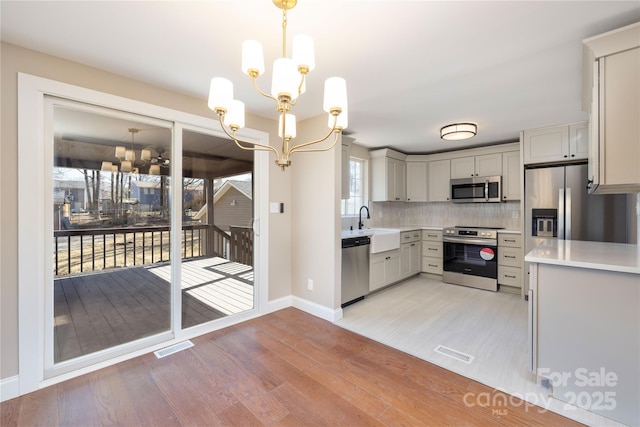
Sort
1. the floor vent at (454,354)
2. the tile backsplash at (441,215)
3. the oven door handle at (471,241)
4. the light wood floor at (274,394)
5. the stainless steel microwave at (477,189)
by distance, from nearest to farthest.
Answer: the light wood floor at (274,394) → the floor vent at (454,354) → the oven door handle at (471,241) → the stainless steel microwave at (477,189) → the tile backsplash at (441,215)

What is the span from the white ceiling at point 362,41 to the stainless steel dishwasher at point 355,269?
1.74 meters

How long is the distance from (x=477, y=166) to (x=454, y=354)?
11.1 feet

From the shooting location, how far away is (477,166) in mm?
4598

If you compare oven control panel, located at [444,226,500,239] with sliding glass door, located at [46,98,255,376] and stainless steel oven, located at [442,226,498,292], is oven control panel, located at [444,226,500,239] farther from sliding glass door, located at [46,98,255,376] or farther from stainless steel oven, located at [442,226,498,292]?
sliding glass door, located at [46,98,255,376]

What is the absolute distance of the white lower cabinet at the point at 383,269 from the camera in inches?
152

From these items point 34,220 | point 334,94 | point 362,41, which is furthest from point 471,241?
point 34,220

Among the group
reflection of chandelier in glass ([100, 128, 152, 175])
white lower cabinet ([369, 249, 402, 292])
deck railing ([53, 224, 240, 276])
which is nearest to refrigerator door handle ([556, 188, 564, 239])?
white lower cabinet ([369, 249, 402, 292])

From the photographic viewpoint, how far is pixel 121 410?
172 cm

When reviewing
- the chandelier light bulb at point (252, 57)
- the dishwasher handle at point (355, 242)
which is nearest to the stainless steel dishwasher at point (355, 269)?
the dishwasher handle at point (355, 242)

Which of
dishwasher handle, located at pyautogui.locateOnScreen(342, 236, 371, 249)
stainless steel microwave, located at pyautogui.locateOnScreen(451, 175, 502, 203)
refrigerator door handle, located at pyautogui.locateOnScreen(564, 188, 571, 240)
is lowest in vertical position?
dishwasher handle, located at pyautogui.locateOnScreen(342, 236, 371, 249)

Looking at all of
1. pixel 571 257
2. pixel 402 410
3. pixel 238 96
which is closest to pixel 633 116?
pixel 571 257

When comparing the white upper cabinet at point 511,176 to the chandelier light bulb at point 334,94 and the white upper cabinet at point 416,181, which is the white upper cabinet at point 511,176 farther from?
the chandelier light bulb at point 334,94

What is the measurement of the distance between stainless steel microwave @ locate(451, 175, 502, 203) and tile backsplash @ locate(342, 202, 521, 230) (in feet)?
1.35

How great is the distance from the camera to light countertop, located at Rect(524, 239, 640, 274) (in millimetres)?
1623
